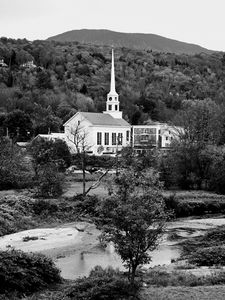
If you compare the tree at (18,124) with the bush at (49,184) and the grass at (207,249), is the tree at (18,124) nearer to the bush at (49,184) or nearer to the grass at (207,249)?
the bush at (49,184)

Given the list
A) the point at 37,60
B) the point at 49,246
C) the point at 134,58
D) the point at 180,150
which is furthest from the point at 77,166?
the point at 134,58

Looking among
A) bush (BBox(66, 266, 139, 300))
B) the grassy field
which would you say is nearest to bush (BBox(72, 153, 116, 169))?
bush (BBox(66, 266, 139, 300))

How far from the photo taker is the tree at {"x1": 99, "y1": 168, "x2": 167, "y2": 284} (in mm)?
19234

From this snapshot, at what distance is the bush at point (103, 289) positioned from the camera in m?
19.2

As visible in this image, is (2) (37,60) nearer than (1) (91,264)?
No

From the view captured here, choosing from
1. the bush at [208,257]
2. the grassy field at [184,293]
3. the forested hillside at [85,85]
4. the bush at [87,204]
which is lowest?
the bush at [87,204]

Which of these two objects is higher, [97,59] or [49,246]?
[97,59]

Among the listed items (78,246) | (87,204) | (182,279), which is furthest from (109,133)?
(182,279)

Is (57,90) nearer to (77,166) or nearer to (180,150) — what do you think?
(77,166)

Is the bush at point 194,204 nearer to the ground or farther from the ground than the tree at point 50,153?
nearer to the ground

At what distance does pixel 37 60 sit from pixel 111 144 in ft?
265

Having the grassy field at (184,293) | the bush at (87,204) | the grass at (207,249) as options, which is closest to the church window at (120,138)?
the bush at (87,204)

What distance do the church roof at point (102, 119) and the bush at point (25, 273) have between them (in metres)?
54.5

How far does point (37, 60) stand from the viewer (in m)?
153
